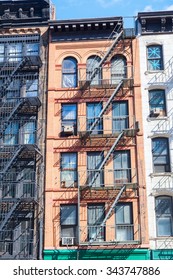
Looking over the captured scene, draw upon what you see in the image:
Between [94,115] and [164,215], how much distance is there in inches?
265

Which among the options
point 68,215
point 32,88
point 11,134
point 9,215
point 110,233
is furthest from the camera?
point 32,88

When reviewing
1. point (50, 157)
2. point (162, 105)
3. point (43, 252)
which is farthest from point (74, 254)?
point (162, 105)

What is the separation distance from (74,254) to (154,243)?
4.03m

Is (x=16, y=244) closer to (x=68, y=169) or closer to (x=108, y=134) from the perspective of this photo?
(x=68, y=169)

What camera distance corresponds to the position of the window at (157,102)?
74.8ft

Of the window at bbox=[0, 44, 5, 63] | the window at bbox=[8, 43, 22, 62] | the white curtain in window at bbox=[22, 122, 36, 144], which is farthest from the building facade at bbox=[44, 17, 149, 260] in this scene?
the window at bbox=[0, 44, 5, 63]

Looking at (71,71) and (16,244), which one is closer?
(16,244)

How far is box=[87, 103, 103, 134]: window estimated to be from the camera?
73.7ft

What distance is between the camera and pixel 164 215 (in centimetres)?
2092

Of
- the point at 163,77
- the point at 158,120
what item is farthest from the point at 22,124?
the point at 163,77

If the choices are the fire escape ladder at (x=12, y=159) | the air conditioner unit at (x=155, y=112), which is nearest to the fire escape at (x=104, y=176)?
the air conditioner unit at (x=155, y=112)

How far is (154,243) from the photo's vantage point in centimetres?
2020

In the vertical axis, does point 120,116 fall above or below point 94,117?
above

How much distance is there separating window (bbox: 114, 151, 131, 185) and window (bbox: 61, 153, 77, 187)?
2231 millimetres
